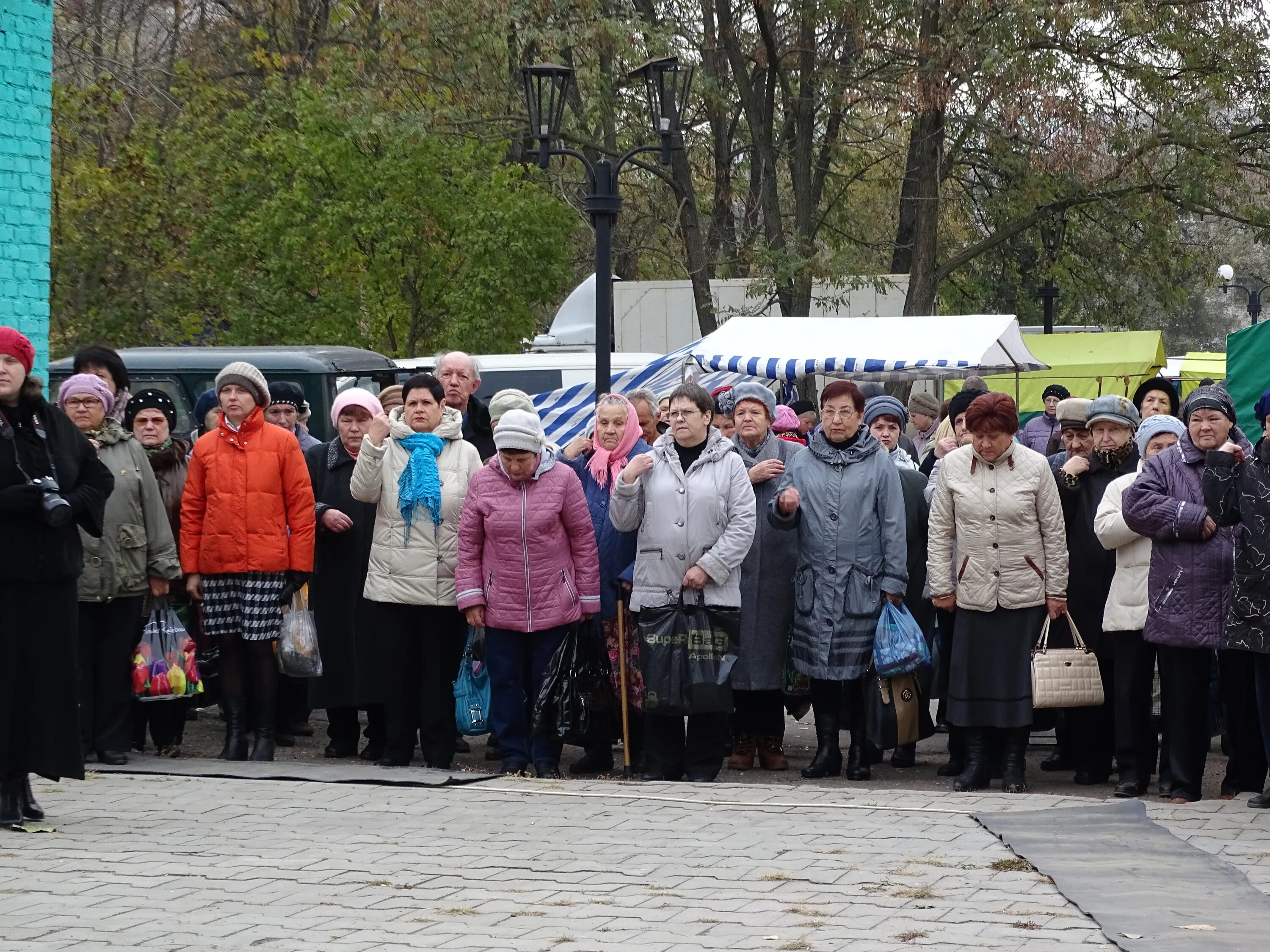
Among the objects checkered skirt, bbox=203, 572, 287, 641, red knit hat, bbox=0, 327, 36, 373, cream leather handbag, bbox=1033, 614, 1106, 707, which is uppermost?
red knit hat, bbox=0, 327, 36, 373

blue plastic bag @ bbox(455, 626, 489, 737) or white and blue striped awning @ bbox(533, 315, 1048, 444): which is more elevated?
white and blue striped awning @ bbox(533, 315, 1048, 444)

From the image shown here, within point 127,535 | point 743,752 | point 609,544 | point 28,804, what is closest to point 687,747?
point 743,752

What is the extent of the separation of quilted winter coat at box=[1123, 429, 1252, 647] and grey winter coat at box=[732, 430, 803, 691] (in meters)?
1.76

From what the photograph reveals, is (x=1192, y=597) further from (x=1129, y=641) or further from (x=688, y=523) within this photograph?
(x=688, y=523)

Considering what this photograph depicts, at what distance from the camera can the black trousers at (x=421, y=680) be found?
363 inches

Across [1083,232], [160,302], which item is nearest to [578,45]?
[160,302]

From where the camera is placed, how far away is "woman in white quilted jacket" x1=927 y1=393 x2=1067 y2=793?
8.73m

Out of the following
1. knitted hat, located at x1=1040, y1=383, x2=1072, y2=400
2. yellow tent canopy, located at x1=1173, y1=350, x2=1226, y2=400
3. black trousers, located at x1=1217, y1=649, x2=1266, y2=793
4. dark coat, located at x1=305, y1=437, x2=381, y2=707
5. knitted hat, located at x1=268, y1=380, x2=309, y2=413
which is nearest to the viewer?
black trousers, located at x1=1217, y1=649, x2=1266, y2=793

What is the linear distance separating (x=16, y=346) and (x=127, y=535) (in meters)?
2.06

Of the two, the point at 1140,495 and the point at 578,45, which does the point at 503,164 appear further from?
the point at 1140,495

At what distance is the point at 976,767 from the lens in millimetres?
8828

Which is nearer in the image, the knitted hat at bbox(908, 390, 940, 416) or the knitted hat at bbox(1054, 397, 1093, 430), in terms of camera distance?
the knitted hat at bbox(1054, 397, 1093, 430)

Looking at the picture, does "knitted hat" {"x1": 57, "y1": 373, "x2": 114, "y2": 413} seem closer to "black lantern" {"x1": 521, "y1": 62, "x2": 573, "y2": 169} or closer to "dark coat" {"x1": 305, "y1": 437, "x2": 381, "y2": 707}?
"dark coat" {"x1": 305, "y1": 437, "x2": 381, "y2": 707}

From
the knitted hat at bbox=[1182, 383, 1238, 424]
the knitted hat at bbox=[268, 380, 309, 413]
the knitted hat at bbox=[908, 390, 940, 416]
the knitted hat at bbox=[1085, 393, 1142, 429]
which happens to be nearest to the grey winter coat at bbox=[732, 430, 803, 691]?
the knitted hat at bbox=[1085, 393, 1142, 429]
